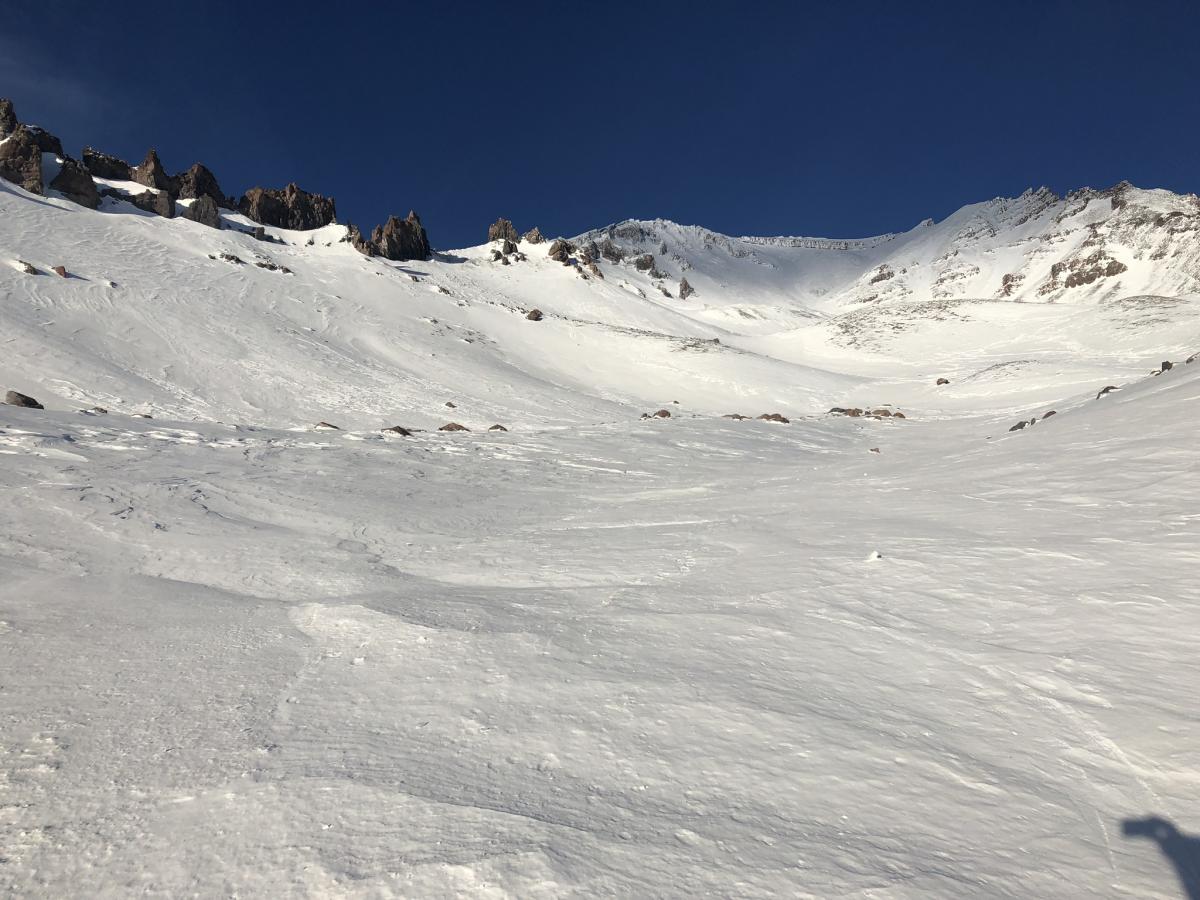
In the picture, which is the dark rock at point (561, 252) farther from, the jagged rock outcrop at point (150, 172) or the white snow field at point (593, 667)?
the white snow field at point (593, 667)

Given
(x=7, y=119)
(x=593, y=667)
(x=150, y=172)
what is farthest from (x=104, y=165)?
(x=593, y=667)

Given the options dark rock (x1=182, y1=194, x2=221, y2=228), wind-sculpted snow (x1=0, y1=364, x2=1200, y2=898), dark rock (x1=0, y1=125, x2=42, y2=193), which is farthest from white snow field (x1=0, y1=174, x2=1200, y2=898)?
dark rock (x1=182, y1=194, x2=221, y2=228)

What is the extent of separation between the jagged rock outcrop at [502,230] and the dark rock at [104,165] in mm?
38726

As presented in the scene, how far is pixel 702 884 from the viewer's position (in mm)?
2021

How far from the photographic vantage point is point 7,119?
1746 inches

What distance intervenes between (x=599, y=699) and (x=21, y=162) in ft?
186

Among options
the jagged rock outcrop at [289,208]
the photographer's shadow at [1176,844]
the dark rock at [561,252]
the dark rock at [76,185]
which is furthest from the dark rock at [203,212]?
the photographer's shadow at [1176,844]

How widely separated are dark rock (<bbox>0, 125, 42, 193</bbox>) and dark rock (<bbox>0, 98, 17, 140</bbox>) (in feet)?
11.2

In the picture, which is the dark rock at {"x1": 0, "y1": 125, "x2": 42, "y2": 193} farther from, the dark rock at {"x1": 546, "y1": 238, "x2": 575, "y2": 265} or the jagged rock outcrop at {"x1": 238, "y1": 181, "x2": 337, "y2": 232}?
the dark rock at {"x1": 546, "y1": 238, "x2": 575, "y2": 265}

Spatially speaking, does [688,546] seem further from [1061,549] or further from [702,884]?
[702,884]

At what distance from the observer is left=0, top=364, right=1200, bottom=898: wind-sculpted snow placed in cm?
213

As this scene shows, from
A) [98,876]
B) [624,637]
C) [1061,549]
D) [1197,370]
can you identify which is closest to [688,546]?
[624,637]

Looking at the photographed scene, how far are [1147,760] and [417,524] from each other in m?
6.90

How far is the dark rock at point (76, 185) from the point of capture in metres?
42.2
